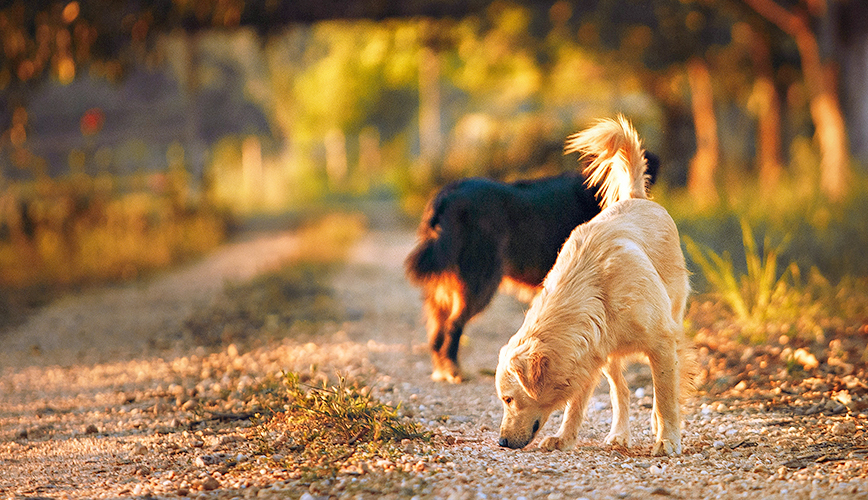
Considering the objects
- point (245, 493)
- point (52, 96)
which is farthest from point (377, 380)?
point (52, 96)

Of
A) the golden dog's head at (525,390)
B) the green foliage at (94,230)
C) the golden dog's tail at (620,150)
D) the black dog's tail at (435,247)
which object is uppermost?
the golden dog's tail at (620,150)

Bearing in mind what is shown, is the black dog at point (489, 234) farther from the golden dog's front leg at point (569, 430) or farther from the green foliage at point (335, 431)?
the golden dog's front leg at point (569, 430)

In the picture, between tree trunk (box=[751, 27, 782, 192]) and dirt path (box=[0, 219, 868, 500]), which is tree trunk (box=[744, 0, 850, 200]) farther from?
dirt path (box=[0, 219, 868, 500])

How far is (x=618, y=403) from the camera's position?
388 centimetres

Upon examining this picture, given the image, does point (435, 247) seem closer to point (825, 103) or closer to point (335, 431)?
point (335, 431)

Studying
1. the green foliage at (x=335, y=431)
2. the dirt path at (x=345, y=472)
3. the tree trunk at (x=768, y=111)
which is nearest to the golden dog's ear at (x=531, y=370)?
the dirt path at (x=345, y=472)

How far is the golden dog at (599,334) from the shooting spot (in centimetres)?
332

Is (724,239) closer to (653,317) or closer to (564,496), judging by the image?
(653,317)

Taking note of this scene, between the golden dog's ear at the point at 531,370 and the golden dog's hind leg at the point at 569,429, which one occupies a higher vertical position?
the golden dog's ear at the point at 531,370

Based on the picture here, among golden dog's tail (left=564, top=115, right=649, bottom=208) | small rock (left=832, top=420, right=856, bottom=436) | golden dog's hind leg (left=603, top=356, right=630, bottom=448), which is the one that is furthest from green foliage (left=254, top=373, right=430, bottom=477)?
small rock (left=832, top=420, right=856, bottom=436)

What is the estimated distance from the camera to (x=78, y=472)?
A: 3.53 metres

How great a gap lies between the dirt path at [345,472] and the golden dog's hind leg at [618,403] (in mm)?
92

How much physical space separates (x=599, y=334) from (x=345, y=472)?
3.98ft

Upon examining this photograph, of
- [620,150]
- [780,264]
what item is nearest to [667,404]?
[620,150]
